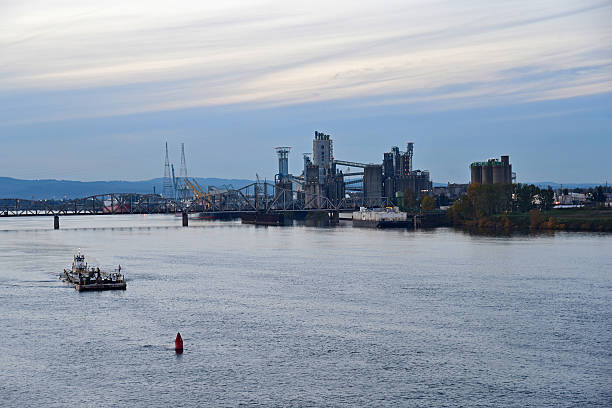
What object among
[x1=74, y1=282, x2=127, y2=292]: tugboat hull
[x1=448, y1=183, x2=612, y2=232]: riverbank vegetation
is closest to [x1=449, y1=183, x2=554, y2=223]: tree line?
[x1=448, y1=183, x2=612, y2=232]: riverbank vegetation

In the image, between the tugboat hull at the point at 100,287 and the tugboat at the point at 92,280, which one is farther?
the tugboat at the point at 92,280

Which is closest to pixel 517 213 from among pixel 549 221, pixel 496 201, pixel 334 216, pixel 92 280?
pixel 496 201

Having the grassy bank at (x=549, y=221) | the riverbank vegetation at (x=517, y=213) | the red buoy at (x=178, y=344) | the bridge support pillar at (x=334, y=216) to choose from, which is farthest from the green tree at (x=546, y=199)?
the red buoy at (x=178, y=344)

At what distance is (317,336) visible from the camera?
3572cm

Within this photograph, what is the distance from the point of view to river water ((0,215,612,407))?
1090 inches

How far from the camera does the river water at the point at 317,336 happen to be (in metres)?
27.7

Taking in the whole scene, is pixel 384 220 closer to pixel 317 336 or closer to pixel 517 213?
pixel 517 213

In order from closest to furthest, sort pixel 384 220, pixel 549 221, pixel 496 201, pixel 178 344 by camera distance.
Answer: pixel 178 344 → pixel 549 221 → pixel 496 201 → pixel 384 220

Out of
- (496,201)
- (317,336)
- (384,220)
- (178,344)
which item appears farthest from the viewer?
(384,220)

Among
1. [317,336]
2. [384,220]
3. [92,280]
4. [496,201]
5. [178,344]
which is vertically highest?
[496,201]

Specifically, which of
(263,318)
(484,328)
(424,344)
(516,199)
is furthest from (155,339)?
(516,199)

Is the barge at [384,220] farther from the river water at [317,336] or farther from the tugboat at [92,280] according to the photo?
the tugboat at [92,280]

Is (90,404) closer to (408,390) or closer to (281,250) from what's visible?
(408,390)

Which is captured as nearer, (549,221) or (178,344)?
(178,344)
